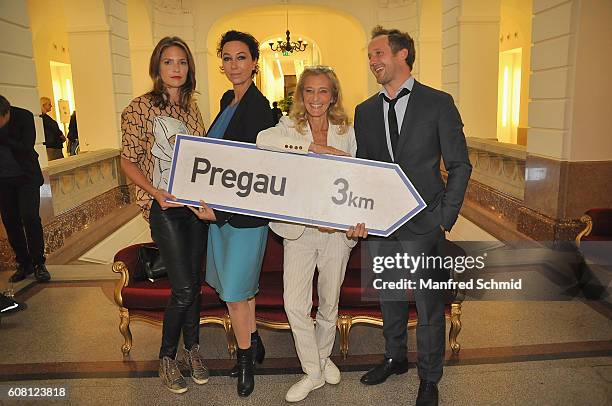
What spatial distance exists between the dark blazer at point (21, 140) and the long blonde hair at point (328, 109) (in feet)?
10.8

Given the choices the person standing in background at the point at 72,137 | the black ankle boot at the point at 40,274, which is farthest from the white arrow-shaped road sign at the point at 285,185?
the person standing in background at the point at 72,137

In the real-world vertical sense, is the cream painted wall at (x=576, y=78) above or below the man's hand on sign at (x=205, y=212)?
above

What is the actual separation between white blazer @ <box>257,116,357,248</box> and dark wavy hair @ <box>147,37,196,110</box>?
1.70 feet

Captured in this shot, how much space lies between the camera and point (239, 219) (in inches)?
107

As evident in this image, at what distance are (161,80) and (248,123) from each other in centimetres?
52

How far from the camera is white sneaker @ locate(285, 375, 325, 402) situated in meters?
2.92

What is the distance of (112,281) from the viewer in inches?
202

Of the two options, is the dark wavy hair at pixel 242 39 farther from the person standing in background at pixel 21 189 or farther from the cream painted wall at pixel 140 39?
the cream painted wall at pixel 140 39

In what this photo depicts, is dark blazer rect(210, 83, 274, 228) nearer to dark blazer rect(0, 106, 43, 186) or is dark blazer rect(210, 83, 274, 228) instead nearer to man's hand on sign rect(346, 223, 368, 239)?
man's hand on sign rect(346, 223, 368, 239)

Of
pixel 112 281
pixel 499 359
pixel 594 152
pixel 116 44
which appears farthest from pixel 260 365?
pixel 116 44

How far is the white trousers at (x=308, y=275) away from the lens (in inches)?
108

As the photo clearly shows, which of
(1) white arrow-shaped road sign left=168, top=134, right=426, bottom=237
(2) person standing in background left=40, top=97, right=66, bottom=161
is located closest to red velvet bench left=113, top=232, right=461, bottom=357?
(1) white arrow-shaped road sign left=168, top=134, right=426, bottom=237

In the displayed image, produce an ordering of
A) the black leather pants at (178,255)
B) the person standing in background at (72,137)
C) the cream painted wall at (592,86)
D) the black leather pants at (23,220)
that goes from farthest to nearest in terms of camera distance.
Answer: the person standing in background at (72,137), the cream painted wall at (592,86), the black leather pants at (23,220), the black leather pants at (178,255)

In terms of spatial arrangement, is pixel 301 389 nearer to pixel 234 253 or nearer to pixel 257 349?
pixel 257 349
